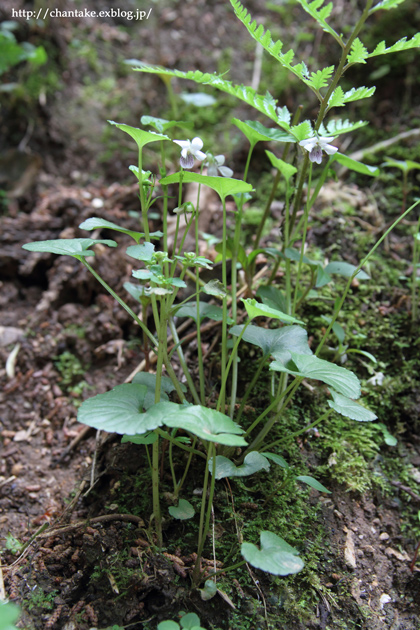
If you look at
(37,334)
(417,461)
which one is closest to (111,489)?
(37,334)

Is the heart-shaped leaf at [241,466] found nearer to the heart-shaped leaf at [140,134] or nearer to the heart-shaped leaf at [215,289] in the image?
the heart-shaped leaf at [215,289]

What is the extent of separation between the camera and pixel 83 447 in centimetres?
177

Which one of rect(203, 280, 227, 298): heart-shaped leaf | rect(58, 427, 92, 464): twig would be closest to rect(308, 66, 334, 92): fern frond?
rect(203, 280, 227, 298): heart-shaped leaf

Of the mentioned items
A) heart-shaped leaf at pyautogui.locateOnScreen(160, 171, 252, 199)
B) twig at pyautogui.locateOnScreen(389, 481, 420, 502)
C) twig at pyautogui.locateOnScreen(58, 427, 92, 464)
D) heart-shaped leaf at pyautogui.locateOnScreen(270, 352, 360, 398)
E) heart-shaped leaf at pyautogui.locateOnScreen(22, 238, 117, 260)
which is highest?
heart-shaped leaf at pyautogui.locateOnScreen(160, 171, 252, 199)

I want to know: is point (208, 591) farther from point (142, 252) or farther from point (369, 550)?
point (142, 252)

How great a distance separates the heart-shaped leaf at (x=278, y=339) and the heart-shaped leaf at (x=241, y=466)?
313mm

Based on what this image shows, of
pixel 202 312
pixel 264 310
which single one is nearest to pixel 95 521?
pixel 202 312

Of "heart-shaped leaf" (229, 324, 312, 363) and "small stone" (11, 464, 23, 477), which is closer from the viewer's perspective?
"heart-shaped leaf" (229, 324, 312, 363)

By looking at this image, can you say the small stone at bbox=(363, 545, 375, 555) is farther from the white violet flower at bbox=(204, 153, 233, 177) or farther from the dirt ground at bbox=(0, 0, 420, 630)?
the white violet flower at bbox=(204, 153, 233, 177)

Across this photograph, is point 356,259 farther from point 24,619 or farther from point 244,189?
point 24,619

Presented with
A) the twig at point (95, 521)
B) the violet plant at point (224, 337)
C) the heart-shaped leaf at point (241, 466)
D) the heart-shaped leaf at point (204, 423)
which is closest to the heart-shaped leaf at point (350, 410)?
the violet plant at point (224, 337)

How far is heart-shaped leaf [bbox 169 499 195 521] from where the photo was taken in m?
1.21

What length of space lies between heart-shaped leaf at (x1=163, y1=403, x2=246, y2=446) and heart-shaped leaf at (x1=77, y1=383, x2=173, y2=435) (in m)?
0.03

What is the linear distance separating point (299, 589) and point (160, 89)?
11.5ft
